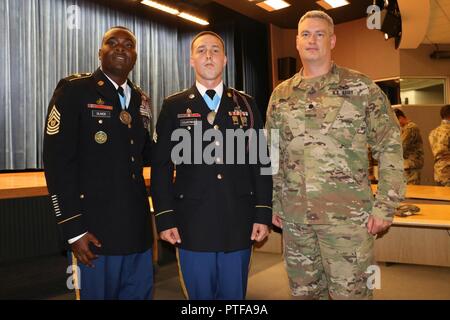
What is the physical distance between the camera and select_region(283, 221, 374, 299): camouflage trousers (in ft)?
5.63

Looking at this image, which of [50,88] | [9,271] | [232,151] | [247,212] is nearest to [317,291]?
[247,212]

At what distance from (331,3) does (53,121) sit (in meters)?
6.62

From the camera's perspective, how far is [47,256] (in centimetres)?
426

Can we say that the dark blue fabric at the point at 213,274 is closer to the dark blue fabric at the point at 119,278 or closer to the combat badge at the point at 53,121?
the dark blue fabric at the point at 119,278

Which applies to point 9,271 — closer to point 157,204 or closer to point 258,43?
point 157,204

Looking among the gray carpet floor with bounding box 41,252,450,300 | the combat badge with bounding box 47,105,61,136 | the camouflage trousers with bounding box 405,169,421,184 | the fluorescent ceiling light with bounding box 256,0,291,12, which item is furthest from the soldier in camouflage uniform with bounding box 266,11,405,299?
the fluorescent ceiling light with bounding box 256,0,291,12

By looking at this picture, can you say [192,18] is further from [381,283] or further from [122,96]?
Result: [122,96]

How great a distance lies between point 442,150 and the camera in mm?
5703

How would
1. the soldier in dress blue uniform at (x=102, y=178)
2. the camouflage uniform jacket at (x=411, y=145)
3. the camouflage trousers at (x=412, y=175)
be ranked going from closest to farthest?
the soldier in dress blue uniform at (x=102, y=178), the camouflage uniform jacket at (x=411, y=145), the camouflage trousers at (x=412, y=175)

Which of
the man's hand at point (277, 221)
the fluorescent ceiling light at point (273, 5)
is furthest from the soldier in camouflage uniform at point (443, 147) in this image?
the man's hand at point (277, 221)

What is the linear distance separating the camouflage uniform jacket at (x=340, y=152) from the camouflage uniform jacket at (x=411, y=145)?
14.3 feet

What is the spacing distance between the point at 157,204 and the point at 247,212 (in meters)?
0.38

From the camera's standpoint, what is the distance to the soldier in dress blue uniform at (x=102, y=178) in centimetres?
149

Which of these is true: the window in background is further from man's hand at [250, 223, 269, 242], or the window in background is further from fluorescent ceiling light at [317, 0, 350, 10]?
man's hand at [250, 223, 269, 242]
